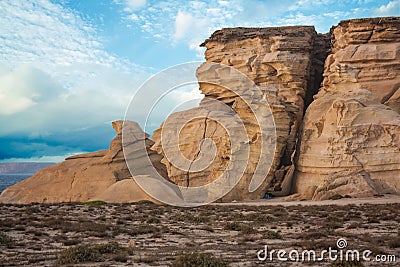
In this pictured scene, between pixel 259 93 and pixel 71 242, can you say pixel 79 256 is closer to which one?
pixel 71 242

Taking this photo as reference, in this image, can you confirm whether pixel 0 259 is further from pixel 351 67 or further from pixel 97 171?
pixel 351 67

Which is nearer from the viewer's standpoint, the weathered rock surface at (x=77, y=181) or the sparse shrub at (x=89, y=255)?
the sparse shrub at (x=89, y=255)

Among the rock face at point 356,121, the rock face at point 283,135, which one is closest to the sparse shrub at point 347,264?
the rock face at point 283,135

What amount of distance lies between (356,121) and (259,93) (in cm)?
912

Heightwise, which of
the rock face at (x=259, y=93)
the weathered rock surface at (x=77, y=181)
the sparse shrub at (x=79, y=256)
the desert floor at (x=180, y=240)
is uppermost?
the rock face at (x=259, y=93)

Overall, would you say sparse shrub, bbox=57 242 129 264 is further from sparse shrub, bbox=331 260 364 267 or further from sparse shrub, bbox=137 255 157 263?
sparse shrub, bbox=331 260 364 267

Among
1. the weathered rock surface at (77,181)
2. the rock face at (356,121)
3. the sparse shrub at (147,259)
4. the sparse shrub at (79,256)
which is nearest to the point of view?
the sparse shrub at (79,256)

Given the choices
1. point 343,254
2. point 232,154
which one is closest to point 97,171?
point 232,154

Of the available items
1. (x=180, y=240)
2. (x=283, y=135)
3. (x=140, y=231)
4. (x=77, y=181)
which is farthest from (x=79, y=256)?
(x=283, y=135)

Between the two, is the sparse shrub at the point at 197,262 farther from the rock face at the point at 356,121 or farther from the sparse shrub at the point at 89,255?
the rock face at the point at 356,121

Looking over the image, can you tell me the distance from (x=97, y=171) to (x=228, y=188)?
11.2 m

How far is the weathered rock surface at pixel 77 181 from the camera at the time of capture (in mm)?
32000

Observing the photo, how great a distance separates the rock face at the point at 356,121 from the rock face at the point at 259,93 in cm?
234

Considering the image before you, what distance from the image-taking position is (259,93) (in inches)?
1444
